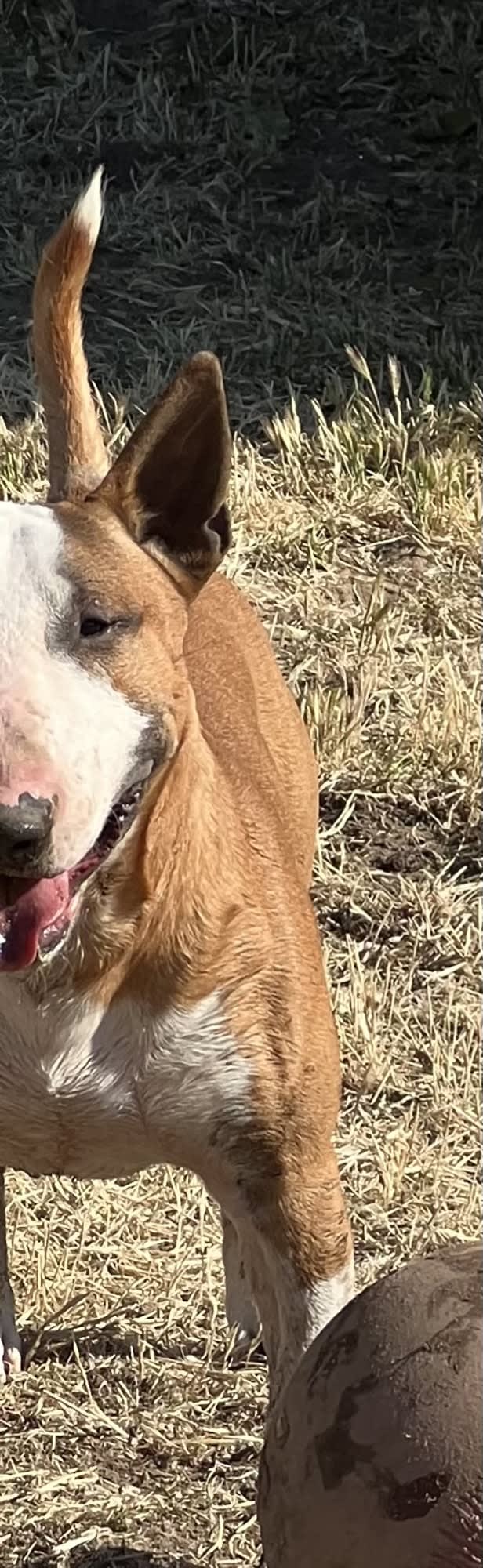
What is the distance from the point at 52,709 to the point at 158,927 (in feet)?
1.67

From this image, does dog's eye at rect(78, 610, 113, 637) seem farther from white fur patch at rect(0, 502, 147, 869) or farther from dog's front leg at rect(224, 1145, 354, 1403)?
dog's front leg at rect(224, 1145, 354, 1403)

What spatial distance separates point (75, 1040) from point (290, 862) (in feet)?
2.27

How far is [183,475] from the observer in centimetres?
323

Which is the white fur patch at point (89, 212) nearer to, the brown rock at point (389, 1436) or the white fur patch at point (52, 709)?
the white fur patch at point (52, 709)

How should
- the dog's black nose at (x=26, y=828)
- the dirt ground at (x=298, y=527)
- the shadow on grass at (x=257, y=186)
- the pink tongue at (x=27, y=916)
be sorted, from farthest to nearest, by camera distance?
the shadow on grass at (x=257, y=186), the dirt ground at (x=298, y=527), the pink tongue at (x=27, y=916), the dog's black nose at (x=26, y=828)

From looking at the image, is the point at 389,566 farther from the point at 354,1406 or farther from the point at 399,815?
the point at 354,1406

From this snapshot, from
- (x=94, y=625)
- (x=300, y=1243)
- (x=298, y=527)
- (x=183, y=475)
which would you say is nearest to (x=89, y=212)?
(x=183, y=475)

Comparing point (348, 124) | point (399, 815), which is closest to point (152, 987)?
point (399, 815)

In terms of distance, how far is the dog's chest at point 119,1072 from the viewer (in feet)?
10.5

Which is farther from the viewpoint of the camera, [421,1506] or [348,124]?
[348,124]

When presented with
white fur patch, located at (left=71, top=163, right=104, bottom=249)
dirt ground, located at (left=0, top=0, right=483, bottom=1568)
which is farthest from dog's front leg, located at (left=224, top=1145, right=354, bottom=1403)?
white fur patch, located at (left=71, top=163, right=104, bottom=249)

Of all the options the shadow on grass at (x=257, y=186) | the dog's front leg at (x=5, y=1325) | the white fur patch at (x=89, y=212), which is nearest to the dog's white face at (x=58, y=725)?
the white fur patch at (x=89, y=212)

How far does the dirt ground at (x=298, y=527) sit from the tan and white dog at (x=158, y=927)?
21.2 inches

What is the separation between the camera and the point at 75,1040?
320 centimetres
